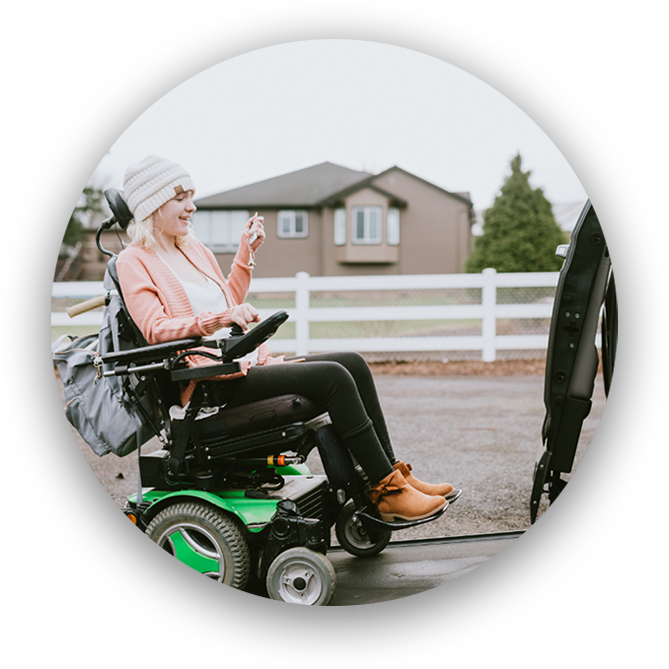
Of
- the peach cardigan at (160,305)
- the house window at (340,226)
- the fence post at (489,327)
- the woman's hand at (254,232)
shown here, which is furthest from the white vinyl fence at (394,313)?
the house window at (340,226)

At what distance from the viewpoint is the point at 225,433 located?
2.18 m

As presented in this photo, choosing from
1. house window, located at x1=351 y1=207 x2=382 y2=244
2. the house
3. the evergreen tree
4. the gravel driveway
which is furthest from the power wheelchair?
house window, located at x1=351 y1=207 x2=382 y2=244

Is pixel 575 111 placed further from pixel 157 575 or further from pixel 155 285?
pixel 157 575

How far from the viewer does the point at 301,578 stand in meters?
2.11

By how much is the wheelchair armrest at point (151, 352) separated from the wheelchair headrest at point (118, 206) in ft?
1.54

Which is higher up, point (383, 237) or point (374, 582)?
point (383, 237)

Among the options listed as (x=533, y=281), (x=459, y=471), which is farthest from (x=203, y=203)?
(x=459, y=471)

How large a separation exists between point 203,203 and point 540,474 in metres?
23.4

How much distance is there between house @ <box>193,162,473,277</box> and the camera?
2425 centimetres

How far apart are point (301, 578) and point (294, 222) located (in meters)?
22.9

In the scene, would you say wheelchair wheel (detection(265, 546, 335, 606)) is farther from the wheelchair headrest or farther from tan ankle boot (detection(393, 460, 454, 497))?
the wheelchair headrest

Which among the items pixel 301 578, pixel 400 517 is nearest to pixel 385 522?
pixel 400 517

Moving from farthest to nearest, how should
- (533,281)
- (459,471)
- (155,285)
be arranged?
(533,281), (459,471), (155,285)

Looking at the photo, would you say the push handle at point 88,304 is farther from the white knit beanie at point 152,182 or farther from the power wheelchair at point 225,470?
the white knit beanie at point 152,182
